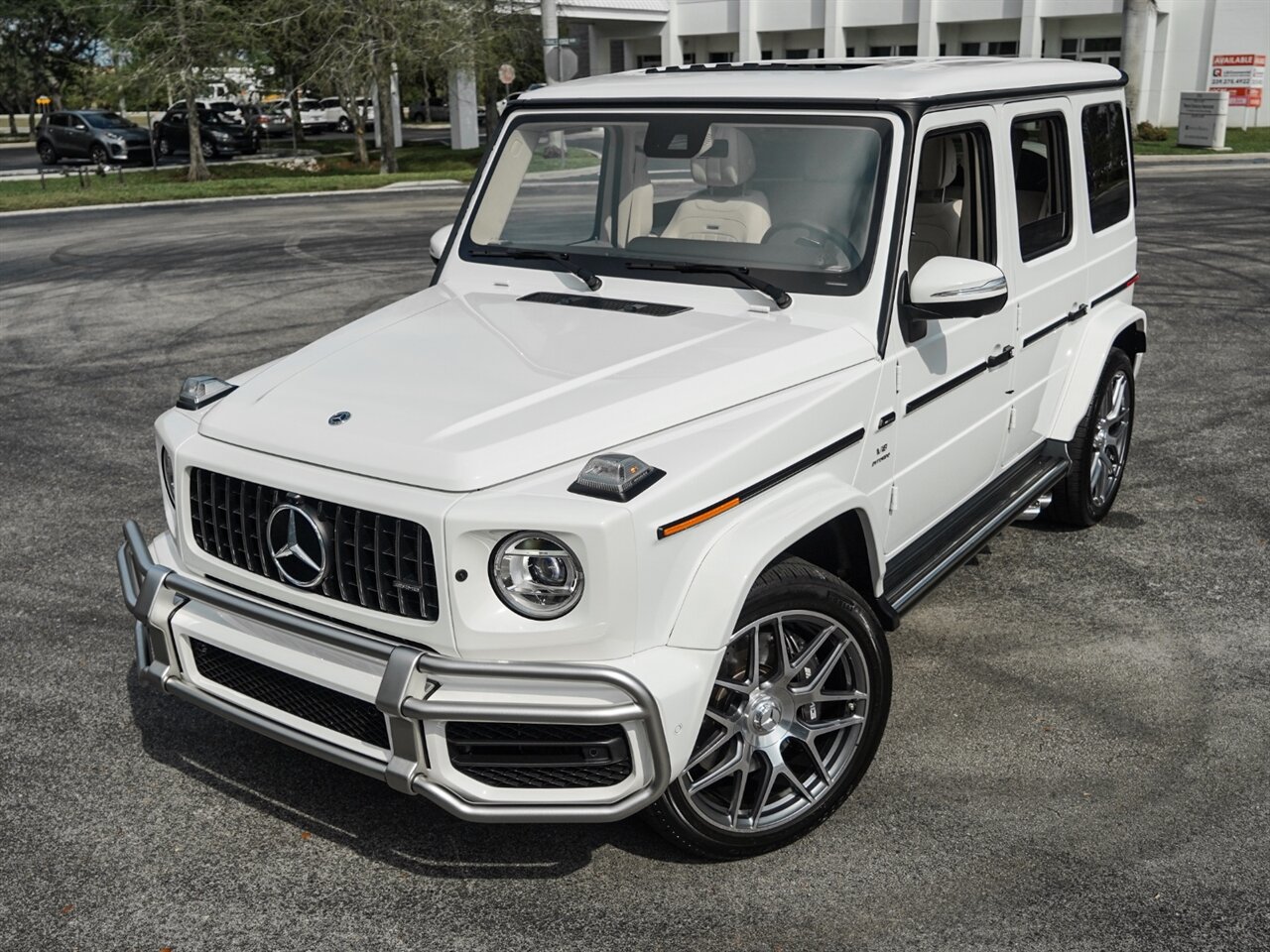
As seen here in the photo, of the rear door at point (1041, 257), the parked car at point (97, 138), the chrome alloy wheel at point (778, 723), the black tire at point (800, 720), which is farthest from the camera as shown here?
the parked car at point (97, 138)

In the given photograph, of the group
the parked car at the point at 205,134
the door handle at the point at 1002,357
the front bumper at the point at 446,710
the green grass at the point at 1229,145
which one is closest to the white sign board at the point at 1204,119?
the green grass at the point at 1229,145

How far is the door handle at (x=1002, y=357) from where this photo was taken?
497 cm

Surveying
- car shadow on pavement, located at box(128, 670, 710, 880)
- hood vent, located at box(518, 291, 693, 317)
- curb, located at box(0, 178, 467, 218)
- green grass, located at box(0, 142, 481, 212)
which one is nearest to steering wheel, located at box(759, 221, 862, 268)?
hood vent, located at box(518, 291, 693, 317)

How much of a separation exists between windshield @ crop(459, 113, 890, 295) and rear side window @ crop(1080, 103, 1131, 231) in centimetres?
196

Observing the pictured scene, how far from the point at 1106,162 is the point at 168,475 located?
4.47 metres

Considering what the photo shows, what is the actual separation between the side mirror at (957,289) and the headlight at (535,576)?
1.64 meters

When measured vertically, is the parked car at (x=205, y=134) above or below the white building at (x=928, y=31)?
below

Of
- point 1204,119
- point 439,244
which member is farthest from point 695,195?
point 1204,119

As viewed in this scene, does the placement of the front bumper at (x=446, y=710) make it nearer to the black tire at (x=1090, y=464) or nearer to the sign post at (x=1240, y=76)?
the black tire at (x=1090, y=464)

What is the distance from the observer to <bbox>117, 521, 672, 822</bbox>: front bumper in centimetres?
317

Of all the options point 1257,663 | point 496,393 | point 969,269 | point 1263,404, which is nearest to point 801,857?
point 496,393

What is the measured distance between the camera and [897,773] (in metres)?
4.28

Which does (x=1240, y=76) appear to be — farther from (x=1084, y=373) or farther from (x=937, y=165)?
(x=937, y=165)

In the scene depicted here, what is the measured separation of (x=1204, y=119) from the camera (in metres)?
32.9
